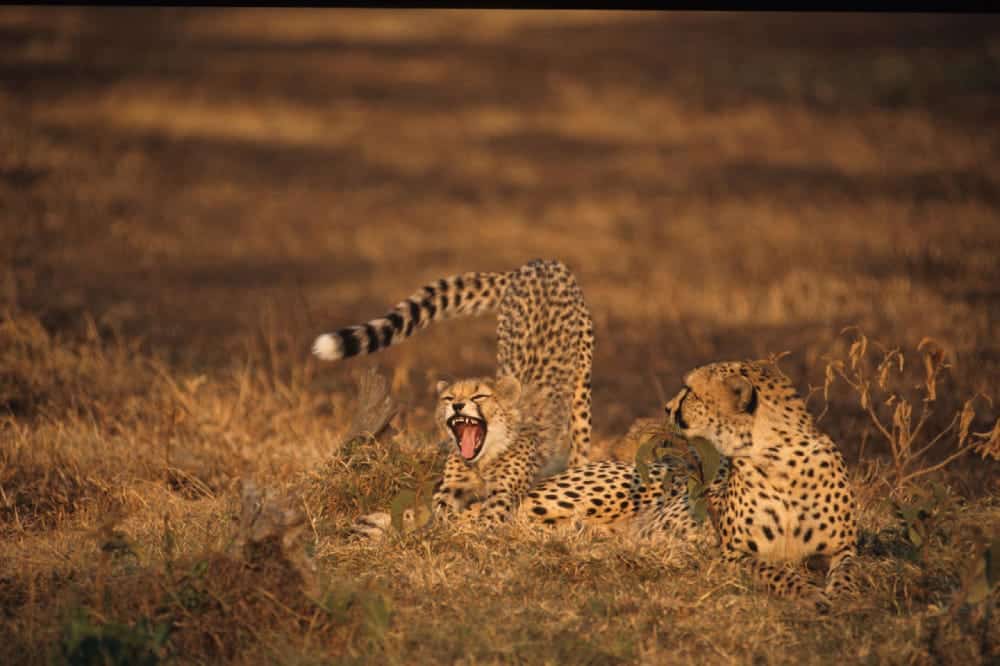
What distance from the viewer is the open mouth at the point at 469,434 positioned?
5391mm

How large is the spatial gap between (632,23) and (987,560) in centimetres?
2305

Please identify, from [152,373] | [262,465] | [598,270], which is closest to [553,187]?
[598,270]

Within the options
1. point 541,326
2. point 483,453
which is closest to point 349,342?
point 483,453

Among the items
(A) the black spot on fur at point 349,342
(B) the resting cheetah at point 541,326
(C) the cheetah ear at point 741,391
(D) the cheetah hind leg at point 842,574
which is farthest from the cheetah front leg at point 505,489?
(D) the cheetah hind leg at point 842,574

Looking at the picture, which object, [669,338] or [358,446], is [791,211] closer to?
[669,338]

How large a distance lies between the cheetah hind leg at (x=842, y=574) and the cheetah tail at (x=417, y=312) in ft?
6.24

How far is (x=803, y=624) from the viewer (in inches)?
165

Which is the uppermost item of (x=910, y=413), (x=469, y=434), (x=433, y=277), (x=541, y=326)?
(x=541, y=326)

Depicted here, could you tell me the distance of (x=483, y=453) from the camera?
18.0 ft

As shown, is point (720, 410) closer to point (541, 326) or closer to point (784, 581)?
point (784, 581)

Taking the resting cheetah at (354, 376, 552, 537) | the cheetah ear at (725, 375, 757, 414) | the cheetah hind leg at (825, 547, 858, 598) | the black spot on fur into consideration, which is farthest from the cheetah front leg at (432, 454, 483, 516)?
the cheetah hind leg at (825, 547, 858, 598)

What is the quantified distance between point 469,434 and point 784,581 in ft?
4.69

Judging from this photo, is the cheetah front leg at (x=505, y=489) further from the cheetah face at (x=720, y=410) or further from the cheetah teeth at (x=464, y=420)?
the cheetah face at (x=720, y=410)

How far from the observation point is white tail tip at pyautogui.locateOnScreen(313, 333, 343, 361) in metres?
5.38
